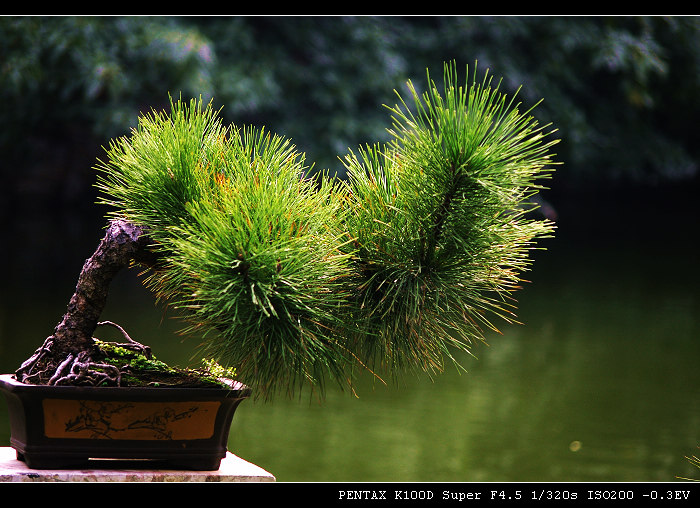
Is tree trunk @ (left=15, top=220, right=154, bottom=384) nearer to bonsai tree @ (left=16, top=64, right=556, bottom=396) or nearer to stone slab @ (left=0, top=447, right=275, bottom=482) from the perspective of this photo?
bonsai tree @ (left=16, top=64, right=556, bottom=396)

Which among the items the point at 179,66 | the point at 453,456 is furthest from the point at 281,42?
the point at 453,456

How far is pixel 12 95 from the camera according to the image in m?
8.34

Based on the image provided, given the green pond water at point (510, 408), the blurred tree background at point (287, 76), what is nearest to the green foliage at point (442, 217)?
the green pond water at point (510, 408)

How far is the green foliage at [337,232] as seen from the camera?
112cm

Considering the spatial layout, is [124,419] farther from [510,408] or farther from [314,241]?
[510,408]

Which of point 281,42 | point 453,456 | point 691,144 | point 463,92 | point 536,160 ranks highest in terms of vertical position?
point 281,42

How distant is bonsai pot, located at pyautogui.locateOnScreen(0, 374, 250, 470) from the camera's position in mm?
1176

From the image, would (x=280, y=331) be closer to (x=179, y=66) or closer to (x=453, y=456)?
(x=453, y=456)

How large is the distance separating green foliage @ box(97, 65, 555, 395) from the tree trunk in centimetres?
3

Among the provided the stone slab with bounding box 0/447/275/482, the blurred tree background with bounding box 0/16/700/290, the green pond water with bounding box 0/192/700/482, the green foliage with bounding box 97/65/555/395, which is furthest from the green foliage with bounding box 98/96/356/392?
the blurred tree background with bounding box 0/16/700/290

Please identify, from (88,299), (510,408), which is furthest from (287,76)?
(88,299)

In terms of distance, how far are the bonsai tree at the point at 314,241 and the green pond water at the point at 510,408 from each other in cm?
102

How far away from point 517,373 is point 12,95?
6.21 meters

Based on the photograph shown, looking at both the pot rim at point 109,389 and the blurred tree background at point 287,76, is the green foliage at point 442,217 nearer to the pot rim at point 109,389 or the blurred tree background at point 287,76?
the pot rim at point 109,389
